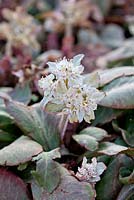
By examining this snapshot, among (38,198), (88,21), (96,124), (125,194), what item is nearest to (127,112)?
(96,124)

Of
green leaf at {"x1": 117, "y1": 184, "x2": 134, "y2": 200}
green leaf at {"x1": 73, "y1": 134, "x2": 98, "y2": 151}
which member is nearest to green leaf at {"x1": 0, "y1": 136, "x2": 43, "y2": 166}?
green leaf at {"x1": 73, "y1": 134, "x2": 98, "y2": 151}

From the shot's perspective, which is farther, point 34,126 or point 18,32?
point 18,32

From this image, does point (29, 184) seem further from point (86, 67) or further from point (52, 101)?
point (86, 67)

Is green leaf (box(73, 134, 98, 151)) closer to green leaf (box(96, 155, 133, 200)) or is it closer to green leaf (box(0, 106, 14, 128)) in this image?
green leaf (box(96, 155, 133, 200))

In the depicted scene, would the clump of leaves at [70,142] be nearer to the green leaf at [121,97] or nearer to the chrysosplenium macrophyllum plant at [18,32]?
the green leaf at [121,97]

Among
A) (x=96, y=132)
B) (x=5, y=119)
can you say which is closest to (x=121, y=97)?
(x=96, y=132)

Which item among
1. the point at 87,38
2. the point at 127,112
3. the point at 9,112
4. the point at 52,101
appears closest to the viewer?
the point at 52,101

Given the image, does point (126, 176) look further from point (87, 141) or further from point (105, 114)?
point (105, 114)
